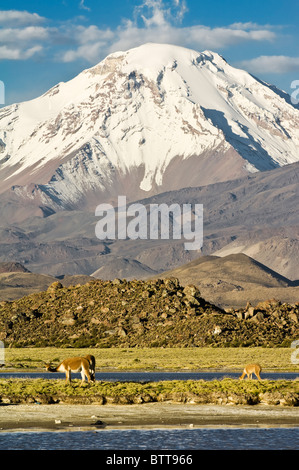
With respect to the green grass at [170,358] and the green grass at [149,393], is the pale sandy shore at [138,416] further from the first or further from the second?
the green grass at [170,358]

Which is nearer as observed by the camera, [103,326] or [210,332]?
[210,332]

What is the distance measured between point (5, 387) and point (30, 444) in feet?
50.2

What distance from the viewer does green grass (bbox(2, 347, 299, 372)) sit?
89.3 metres

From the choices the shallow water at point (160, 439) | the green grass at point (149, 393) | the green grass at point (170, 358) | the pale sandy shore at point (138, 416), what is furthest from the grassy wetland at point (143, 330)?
the shallow water at point (160, 439)

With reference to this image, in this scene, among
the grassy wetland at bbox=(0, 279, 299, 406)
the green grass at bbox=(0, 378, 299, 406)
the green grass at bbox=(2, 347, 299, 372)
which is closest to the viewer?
the green grass at bbox=(0, 378, 299, 406)

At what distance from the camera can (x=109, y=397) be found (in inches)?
1852

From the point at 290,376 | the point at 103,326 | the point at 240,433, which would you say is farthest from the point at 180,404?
the point at 103,326

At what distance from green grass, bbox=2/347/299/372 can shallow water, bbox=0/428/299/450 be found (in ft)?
152

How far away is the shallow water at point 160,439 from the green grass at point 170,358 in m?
46.4

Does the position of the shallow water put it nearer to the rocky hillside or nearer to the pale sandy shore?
the pale sandy shore

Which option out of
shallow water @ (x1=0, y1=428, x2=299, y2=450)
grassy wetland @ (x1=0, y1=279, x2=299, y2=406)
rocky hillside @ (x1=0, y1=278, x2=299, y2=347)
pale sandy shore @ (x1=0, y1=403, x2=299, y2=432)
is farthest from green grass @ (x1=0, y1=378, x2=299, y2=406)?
rocky hillside @ (x1=0, y1=278, x2=299, y2=347)

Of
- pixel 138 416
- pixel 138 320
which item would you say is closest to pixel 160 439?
pixel 138 416
